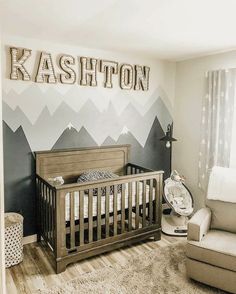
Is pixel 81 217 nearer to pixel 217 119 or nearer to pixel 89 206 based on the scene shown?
pixel 89 206

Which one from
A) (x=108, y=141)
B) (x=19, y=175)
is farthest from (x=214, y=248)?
(x=19, y=175)

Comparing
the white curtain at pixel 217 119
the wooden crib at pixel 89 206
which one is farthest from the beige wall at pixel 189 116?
the wooden crib at pixel 89 206

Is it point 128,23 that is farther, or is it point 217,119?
point 217,119

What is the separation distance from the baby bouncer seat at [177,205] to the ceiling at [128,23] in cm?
178

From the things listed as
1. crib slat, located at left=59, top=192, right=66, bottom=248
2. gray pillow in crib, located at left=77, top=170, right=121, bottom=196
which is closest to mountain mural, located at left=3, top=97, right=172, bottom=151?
gray pillow in crib, located at left=77, top=170, right=121, bottom=196

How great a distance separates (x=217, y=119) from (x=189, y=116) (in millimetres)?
549

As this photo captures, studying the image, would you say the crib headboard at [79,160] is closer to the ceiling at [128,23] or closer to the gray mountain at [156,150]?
the gray mountain at [156,150]

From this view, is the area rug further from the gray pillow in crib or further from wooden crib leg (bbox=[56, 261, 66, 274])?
the gray pillow in crib

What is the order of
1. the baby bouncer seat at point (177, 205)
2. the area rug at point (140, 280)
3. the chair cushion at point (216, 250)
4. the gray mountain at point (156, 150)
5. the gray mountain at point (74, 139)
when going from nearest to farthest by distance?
the chair cushion at point (216, 250)
the area rug at point (140, 280)
the gray mountain at point (74, 139)
the baby bouncer seat at point (177, 205)
the gray mountain at point (156, 150)

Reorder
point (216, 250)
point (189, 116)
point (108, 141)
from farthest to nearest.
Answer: point (189, 116), point (108, 141), point (216, 250)

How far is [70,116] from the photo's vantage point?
3.30 meters

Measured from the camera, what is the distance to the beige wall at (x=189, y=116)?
149 inches

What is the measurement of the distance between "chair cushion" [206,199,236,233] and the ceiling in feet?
5.49

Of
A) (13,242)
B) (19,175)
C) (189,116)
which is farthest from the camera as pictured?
(189,116)
